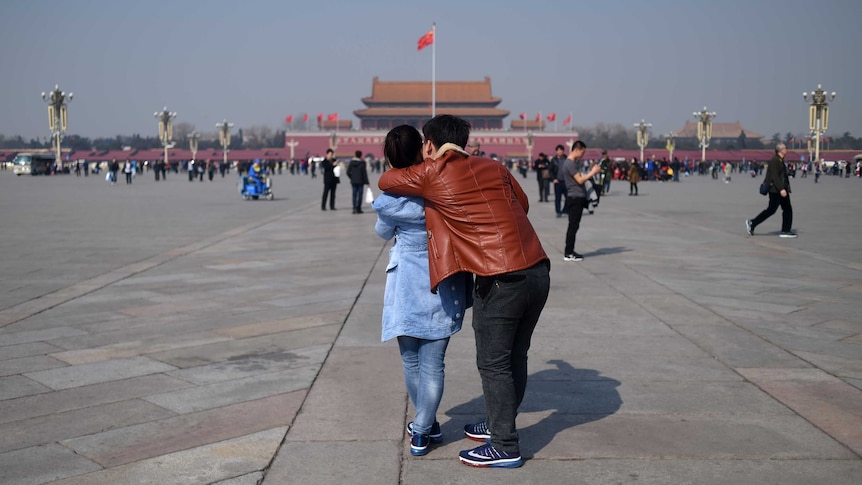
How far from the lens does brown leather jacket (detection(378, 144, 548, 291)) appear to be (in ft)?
10.3

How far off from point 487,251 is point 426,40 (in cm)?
3536

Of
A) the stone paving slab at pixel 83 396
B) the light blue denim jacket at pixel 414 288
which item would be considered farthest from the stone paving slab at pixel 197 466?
the stone paving slab at pixel 83 396

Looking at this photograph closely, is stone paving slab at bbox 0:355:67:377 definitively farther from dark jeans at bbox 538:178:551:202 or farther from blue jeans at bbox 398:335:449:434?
dark jeans at bbox 538:178:551:202

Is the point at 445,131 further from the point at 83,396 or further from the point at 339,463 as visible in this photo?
the point at 83,396

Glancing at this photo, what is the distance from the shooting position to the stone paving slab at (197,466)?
10.3 feet

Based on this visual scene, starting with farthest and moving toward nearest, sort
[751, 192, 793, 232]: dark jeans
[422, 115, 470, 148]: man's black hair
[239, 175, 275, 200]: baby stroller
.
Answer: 1. [239, 175, 275, 200]: baby stroller
2. [751, 192, 793, 232]: dark jeans
3. [422, 115, 470, 148]: man's black hair

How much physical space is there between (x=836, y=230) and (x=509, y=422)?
11614 mm

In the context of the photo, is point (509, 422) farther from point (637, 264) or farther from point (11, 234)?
point (11, 234)

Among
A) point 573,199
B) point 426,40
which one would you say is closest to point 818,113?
point 426,40

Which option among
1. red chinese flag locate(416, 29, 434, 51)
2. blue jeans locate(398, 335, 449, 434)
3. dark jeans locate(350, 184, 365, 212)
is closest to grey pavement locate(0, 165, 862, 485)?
blue jeans locate(398, 335, 449, 434)

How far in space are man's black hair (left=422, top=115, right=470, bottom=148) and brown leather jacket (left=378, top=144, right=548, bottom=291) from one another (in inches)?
1.9

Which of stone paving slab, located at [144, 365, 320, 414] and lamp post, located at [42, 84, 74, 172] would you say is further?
lamp post, located at [42, 84, 74, 172]

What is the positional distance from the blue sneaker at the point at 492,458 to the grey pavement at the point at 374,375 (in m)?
0.04

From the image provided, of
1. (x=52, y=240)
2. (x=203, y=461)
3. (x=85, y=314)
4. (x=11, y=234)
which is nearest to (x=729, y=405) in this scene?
(x=203, y=461)
